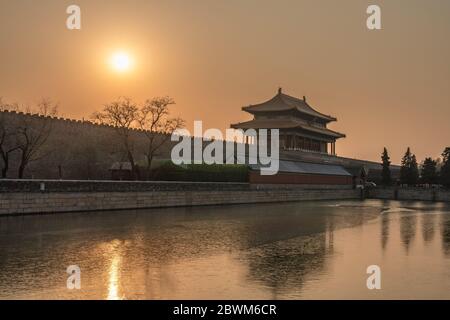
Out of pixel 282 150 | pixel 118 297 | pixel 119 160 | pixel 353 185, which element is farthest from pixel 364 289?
pixel 353 185

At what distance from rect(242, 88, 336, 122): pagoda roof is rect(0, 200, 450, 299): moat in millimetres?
42110

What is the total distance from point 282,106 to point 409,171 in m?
21.6

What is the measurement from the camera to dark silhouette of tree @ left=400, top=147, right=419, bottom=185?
70500 millimetres

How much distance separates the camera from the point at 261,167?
45062mm

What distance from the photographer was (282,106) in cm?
6381

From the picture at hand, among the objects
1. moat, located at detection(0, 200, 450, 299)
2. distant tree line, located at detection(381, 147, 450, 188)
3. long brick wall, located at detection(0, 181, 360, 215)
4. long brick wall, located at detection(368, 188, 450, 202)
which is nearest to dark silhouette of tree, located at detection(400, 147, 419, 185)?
distant tree line, located at detection(381, 147, 450, 188)

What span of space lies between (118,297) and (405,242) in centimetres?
1212

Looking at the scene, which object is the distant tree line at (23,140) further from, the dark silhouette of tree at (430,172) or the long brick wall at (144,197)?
the dark silhouette of tree at (430,172)

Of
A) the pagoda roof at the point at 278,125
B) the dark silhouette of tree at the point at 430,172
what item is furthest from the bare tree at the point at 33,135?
the dark silhouette of tree at the point at 430,172

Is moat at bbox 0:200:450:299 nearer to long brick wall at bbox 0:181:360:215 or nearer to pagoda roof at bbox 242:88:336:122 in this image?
long brick wall at bbox 0:181:360:215

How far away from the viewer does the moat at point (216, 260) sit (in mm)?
9336

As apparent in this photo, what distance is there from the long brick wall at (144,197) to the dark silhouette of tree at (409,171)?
25684mm

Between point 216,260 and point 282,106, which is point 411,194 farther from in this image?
point 216,260
